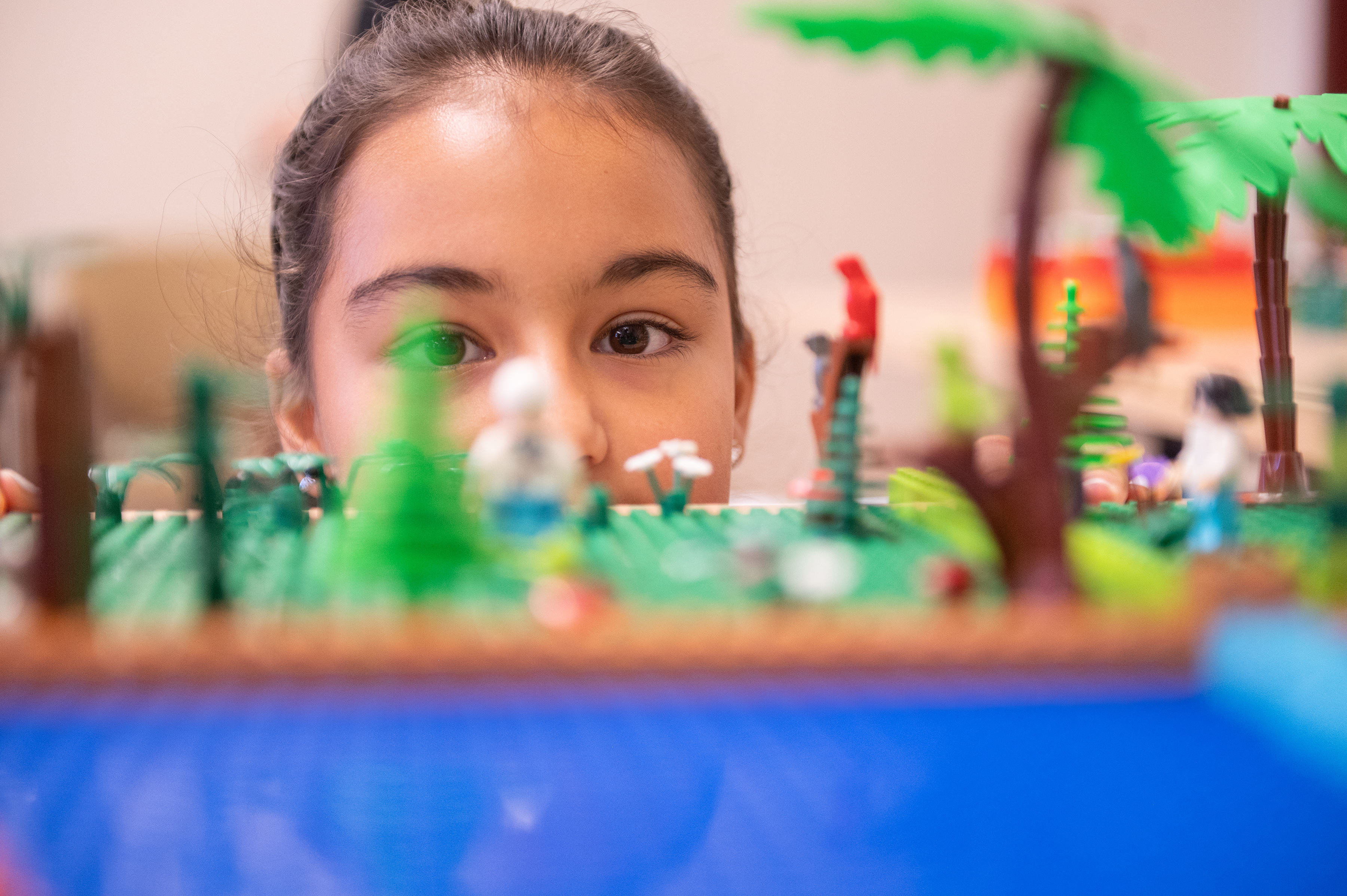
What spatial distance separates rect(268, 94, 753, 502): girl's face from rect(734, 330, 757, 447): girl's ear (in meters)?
0.18

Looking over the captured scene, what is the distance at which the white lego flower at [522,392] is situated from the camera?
404 mm

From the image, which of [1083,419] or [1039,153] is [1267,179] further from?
[1039,153]

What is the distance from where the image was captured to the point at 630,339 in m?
0.92

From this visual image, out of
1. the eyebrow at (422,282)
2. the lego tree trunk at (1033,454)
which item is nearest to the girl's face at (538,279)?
the eyebrow at (422,282)

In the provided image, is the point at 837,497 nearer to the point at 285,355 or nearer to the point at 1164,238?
the point at 1164,238

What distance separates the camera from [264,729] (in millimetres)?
369

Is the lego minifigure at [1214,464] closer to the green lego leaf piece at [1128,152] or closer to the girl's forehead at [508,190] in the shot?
the green lego leaf piece at [1128,152]

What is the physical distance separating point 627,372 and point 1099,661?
1.82 ft

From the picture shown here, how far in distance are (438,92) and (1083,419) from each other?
64 centimetres

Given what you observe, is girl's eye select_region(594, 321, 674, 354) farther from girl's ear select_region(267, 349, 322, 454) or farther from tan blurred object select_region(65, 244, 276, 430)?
tan blurred object select_region(65, 244, 276, 430)

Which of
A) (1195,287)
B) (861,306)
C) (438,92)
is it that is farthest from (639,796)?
(1195,287)

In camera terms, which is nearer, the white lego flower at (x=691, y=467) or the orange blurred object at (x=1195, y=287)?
the white lego flower at (x=691, y=467)

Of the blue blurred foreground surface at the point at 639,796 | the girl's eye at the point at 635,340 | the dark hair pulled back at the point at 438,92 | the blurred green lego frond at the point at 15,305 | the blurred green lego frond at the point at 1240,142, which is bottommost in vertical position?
the blue blurred foreground surface at the point at 639,796

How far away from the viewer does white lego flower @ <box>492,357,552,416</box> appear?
40 centimetres
